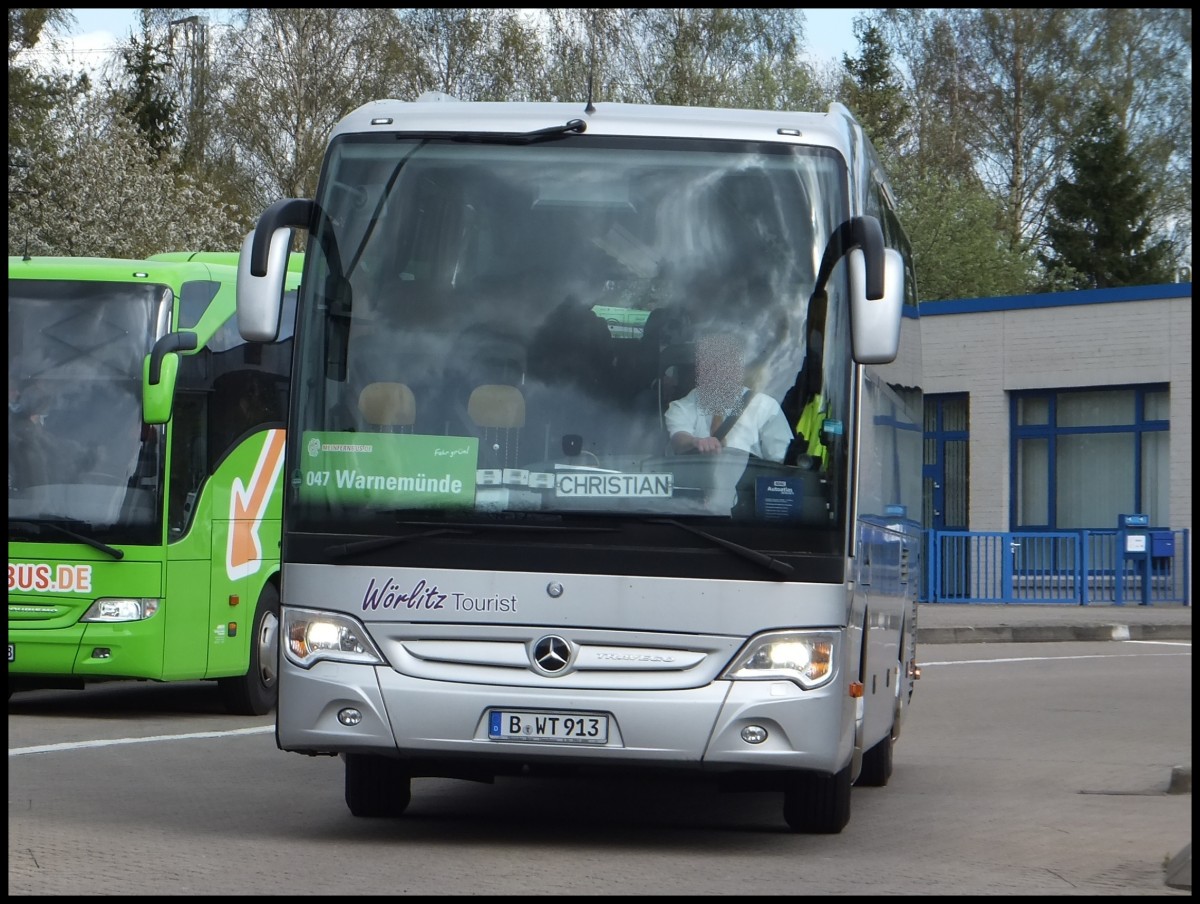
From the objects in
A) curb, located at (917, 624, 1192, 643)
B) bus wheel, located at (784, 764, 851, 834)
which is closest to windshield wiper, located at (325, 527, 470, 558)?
bus wheel, located at (784, 764, 851, 834)

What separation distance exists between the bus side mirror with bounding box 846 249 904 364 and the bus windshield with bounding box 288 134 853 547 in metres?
0.14

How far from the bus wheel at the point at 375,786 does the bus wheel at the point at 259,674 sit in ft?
18.9

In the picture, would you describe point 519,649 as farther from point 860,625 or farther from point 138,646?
point 138,646

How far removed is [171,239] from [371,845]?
116ft

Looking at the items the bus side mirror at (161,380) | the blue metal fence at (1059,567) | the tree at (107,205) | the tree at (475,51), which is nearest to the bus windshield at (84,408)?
the bus side mirror at (161,380)

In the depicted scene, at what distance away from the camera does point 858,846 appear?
28.5 ft

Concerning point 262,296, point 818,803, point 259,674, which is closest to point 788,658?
point 818,803

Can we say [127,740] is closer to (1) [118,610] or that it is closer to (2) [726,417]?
(1) [118,610]

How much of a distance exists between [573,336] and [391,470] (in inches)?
35.7

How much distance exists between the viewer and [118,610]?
13859 millimetres

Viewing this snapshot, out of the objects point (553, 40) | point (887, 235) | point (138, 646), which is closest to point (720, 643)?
point (887, 235)

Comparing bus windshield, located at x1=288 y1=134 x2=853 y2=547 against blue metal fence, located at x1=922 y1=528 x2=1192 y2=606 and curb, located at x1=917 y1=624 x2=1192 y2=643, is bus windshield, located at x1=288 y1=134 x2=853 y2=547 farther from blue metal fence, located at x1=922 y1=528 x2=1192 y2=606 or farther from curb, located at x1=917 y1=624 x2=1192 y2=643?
blue metal fence, located at x1=922 y1=528 x2=1192 y2=606

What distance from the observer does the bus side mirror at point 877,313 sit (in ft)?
25.7

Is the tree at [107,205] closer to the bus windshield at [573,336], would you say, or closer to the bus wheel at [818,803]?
the bus windshield at [573,336]
